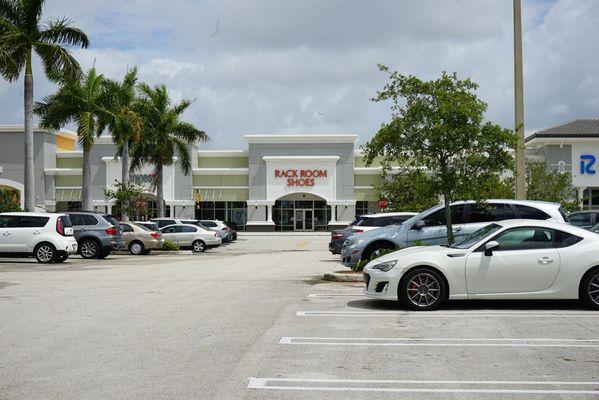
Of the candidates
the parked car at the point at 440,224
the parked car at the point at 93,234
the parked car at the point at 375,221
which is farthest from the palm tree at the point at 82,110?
the parked car at the point at 440,224

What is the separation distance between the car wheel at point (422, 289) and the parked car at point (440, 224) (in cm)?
545

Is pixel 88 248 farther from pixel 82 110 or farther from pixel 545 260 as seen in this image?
pixel 545 260

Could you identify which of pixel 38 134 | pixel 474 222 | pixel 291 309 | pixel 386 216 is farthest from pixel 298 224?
pixel 291 309

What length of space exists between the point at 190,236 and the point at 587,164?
40.3 metres

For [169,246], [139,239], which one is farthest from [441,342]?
[169,246]

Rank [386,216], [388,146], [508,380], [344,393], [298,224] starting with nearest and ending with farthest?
[344,393] < [508,380] < [388,146] < [386,216] < [298,224]

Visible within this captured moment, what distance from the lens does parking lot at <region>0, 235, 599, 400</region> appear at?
6605 millimetres

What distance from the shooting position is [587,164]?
62.2m

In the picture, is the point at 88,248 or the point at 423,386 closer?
the point at 423,386

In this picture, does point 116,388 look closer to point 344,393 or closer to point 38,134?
point 344,393

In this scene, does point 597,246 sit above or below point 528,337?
above

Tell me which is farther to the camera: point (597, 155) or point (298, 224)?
point (298, 224)

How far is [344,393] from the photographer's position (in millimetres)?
6418

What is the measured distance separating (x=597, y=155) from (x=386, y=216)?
44997 millimetres
